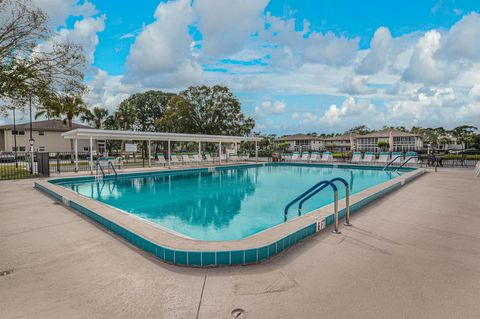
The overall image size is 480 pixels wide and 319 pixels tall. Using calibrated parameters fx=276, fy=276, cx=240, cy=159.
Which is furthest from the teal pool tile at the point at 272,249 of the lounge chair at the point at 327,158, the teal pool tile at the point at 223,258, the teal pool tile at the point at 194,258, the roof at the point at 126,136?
the lounge chair at the point at 327,158

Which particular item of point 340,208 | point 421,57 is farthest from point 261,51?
point 340,208

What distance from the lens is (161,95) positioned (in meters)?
42.4

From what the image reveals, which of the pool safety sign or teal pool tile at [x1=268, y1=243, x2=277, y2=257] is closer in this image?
teal pool tile at [x1=268, y1=243, x2=277, y2=257]

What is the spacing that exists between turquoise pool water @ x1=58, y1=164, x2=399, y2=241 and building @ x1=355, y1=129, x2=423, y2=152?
47.4m

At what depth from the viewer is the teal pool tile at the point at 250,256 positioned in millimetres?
3053

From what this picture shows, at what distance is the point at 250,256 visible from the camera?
3062 millimetres

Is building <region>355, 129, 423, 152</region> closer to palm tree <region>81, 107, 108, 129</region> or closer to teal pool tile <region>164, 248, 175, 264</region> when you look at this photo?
palm tree <region>81, 107, 108, 129</region>

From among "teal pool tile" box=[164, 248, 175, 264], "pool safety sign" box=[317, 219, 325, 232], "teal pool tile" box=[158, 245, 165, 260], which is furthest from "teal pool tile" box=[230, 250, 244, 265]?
"pool safety sign" box=[317, 219, 325, 232]

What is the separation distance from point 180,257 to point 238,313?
1.12 metres

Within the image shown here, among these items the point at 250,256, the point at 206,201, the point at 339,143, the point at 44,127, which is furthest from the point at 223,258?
the point at 339,143

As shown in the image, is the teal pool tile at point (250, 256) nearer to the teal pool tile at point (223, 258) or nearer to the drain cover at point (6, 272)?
the teal pool tile at point (223, 258)

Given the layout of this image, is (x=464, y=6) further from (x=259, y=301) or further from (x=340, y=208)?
(x=259, y=301)

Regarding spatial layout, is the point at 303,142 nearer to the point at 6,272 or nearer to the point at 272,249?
the point at 272,249

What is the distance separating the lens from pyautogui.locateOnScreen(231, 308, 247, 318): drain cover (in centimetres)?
211
